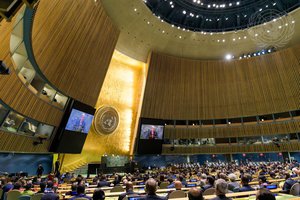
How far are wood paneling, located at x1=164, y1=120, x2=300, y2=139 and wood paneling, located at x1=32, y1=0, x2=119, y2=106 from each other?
11081 mm

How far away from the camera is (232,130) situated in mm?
21703

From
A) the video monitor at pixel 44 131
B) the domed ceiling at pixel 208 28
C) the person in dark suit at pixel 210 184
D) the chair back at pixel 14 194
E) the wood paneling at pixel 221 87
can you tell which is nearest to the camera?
the chair back at pixel 14 194

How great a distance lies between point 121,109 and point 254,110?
47.9 ft

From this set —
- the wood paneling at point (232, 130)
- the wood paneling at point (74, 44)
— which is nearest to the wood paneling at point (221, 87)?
the wood paneling at point (232, 130)

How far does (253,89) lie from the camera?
21.7 metres

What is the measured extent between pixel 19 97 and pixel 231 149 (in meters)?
20.2

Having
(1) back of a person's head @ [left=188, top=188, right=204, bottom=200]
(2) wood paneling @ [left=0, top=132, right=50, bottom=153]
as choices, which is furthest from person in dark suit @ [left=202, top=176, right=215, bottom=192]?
(2) wood paneling @ [left=0, top=132, right=50, bottom=153]

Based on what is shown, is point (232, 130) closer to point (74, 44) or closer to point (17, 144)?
point (74, 44)

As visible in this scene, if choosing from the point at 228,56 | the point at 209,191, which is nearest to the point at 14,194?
the point at 209,191

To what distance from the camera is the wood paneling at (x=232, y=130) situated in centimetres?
1953

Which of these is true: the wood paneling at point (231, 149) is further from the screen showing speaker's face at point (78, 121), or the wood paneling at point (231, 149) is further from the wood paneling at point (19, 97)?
the wood paneling at point (19, 97)

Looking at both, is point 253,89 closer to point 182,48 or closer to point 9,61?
point 182,48

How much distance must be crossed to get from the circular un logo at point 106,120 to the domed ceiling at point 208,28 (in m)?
6.59

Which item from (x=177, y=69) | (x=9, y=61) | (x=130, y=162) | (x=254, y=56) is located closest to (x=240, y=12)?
(x=254, y=56)
